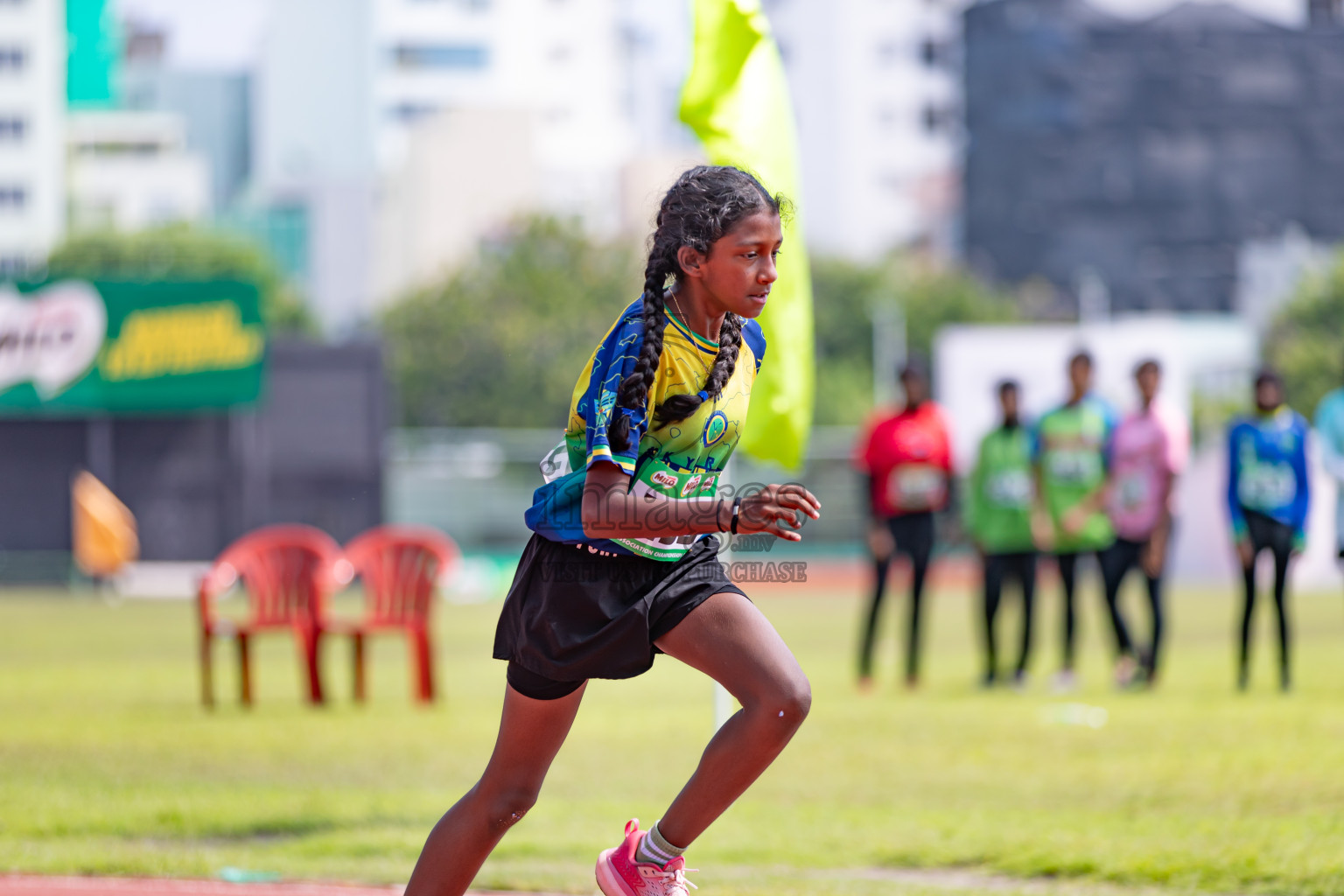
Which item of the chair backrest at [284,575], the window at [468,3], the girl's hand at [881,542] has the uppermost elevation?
the window at [468,3]

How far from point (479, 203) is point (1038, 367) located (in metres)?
57.3

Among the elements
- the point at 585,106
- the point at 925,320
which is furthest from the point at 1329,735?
the point at 585,106

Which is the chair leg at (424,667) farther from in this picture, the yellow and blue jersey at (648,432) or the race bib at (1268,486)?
the yellow and blue jersey at (648,432)

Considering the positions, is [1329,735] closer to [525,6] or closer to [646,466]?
[646,466]

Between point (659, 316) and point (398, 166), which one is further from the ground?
point (398, 166)

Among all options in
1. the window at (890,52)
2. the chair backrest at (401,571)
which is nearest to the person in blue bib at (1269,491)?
the chair backrest at (401,571)

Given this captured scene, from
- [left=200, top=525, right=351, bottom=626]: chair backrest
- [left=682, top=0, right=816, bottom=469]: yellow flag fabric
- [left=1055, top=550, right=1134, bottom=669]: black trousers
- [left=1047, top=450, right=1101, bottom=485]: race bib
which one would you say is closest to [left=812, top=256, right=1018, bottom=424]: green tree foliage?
[left=1055, top=550, right=1134, bottom=669]: black trousers

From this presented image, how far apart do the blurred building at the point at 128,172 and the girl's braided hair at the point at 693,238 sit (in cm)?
9695

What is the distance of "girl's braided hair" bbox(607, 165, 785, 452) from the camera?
12.5 ft

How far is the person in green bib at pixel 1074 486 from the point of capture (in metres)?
11.3

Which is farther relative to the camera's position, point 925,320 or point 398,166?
point 398,166

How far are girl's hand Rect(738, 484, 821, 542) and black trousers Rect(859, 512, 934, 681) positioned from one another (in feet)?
25.8

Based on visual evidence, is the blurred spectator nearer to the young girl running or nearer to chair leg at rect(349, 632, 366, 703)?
chair leg at rect(349, 632, 366, 703)

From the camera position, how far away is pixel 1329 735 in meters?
8.69
